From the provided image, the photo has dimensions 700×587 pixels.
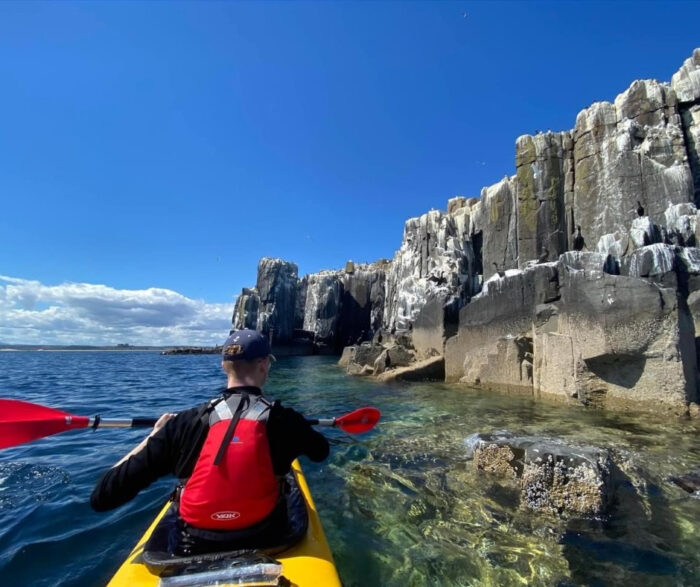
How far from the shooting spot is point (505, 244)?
2178 cm

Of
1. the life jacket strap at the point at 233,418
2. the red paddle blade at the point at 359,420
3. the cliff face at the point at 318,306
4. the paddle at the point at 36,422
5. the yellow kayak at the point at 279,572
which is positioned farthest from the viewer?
the cliff face at the point at 318,306

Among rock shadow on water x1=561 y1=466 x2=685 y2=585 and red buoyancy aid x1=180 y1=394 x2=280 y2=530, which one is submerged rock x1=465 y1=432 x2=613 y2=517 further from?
red buoyancy aid x1=180 y1=394 x2=280 y2=530

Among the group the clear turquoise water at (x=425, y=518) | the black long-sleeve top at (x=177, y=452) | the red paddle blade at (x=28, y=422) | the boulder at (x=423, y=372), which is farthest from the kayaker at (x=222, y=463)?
the boulder at (x=423, y=372)

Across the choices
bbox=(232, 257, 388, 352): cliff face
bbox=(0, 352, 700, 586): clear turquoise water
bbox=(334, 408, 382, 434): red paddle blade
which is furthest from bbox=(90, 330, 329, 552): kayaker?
bbox=(232, 257, 388, 352): cliff face

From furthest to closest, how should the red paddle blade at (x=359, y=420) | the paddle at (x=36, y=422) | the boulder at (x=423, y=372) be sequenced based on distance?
the boulder at (x=423, y=372), the red paddle blade at (x=359, y=420), the paddle at (x=36, y=422)

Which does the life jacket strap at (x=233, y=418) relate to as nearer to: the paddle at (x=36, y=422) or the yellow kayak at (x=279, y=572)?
the yellow kayak at (x=279, y=572)

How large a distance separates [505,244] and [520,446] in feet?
61.5

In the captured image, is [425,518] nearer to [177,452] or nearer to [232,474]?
[232,474]

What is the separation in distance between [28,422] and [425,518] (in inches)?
153

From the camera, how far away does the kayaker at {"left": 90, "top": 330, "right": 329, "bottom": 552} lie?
2.08 meters

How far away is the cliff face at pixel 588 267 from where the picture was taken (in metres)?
8.87

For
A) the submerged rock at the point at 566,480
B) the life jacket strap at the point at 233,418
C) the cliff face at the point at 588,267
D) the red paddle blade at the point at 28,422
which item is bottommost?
the submerged rock at the point at 566,480

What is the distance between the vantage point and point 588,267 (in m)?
10.6

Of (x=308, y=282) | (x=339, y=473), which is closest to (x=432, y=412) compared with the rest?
(x=339, y=473)
